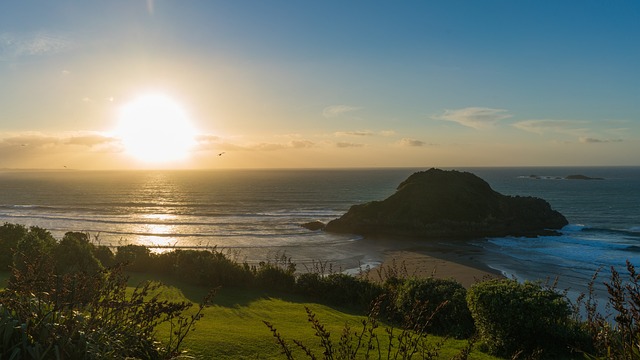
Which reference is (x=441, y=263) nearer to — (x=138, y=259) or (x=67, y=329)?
(x=138, y=259)

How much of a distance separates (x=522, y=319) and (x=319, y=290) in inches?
322

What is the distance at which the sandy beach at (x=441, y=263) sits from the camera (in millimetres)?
34281

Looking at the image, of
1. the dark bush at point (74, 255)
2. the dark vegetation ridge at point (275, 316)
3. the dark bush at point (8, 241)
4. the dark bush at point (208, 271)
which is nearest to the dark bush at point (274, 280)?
the dark vegetation ridge at point (275, 316)

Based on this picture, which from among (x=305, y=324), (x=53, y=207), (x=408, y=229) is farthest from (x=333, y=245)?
(x=53, y=207)

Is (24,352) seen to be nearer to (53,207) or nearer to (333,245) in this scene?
(333,245)

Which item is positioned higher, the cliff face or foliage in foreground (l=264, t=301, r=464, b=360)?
foliage in foreground (l=264, t=301, r=464, b=360)

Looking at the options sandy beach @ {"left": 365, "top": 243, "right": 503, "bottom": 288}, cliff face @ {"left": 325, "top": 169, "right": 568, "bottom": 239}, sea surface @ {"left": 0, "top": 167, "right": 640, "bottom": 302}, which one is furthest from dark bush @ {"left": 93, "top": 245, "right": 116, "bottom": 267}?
cliff face @ {"left": 325, "top": 169, "right": 568, "bottom": 239}

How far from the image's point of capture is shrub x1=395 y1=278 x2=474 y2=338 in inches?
531

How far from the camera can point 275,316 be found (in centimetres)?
1359

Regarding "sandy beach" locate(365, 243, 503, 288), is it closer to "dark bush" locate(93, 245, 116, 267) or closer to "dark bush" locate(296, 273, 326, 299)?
"dark bush" locate(296, 273, 326, 299)

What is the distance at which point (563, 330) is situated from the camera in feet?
37.9

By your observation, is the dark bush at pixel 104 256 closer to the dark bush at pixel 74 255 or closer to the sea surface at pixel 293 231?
the dark bush at pixel 74 255

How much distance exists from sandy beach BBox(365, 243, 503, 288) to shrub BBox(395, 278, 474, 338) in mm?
16186

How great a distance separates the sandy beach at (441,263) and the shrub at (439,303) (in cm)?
1619
